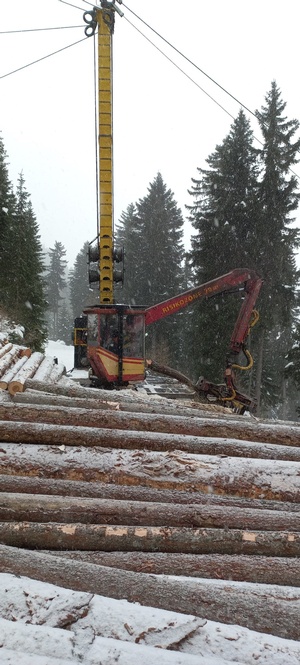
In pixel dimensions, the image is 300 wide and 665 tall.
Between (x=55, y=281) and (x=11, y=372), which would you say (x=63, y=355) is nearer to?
(x=11, y=372)

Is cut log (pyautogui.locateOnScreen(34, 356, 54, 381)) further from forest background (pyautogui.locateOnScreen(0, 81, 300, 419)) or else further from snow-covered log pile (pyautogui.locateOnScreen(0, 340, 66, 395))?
forest background (pyautogui.locateOnScreen(0, 81, 300, 419))

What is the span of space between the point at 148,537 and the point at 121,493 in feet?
2.19

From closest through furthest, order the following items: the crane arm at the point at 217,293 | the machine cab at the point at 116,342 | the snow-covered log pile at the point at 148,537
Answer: the snow-covered log pile at the point at 148,537
the machine cab at the point at 116,342
the crane arm at the point at 217,293

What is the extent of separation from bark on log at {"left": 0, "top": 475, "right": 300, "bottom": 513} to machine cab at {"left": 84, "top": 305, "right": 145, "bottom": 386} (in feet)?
25.3

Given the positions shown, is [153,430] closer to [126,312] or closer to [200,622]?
[200,622]

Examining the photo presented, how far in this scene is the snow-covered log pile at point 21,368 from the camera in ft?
23.0

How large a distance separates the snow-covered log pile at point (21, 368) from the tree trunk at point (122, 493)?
3273mm

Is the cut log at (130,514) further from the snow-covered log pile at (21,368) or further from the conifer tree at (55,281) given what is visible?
the conifer tree at (55,281)

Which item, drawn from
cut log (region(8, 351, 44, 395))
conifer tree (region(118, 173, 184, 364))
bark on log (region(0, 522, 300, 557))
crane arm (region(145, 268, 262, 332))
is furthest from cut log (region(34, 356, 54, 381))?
conifer tree (region(118, 173, 184, 364))

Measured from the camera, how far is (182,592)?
2.53m

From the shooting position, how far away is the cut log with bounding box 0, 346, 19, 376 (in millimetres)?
8298

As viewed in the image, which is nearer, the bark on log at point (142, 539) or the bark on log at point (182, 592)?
the bark on log at point (182, 592)

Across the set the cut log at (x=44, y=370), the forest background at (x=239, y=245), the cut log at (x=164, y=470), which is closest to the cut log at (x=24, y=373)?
the cut log at (x=44, y=370)

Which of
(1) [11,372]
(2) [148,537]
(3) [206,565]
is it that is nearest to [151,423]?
(2) [148,537]
